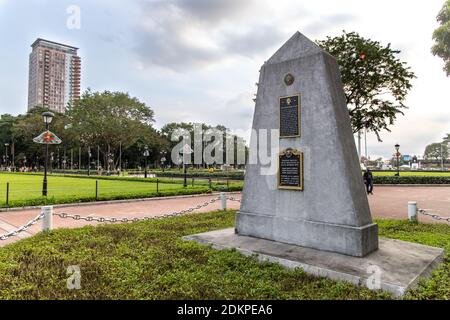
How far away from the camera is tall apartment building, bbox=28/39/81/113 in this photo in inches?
2510

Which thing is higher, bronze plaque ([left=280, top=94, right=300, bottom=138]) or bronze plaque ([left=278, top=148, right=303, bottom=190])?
bronze plaque ([left=280, top=94, right=300, bottom=138])

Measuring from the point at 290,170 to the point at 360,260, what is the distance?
2033 millimetres

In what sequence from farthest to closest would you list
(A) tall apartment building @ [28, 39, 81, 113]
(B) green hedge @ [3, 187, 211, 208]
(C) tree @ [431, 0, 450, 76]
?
(A) tall apartment building @ [28, 39, 81, 113]
(C) tree @ [431, 0, 450, 76]
(B) green hedge @ [3, 187, 211, 208]

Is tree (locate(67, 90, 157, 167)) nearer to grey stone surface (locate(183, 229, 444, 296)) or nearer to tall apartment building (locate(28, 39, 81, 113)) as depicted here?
tall apartment building (locate(28, 39, 81, 113))

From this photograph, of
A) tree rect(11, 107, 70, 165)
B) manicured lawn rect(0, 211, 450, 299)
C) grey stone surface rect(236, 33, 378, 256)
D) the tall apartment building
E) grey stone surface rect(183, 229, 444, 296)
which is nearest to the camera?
manicured lawn rect(0, 211, 450, 299)

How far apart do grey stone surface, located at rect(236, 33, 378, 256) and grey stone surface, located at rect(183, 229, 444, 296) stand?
0.81ft

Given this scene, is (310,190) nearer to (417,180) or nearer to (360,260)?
(360,260)

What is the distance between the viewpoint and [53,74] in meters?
Answer: 73.9

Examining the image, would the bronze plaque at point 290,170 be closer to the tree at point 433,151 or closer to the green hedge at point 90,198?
the green hedge at point 90,198

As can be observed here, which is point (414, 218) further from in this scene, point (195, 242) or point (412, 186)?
point (412, 186)

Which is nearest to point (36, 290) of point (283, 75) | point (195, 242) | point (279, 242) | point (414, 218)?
point (195, 242)

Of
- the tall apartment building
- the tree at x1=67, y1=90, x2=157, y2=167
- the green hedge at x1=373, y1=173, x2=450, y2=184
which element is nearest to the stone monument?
the green hedge at x1=373, y1=173, x2=450, y2=184

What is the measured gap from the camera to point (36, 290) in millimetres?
4117
